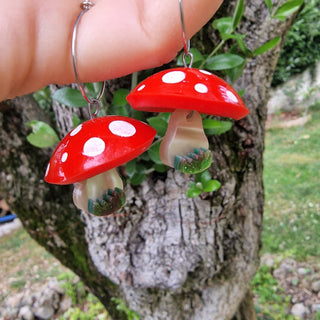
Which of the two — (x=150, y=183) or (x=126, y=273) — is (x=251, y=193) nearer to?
(x=150, y=183)

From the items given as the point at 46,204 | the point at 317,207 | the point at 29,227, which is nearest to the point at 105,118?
the point at 46,204

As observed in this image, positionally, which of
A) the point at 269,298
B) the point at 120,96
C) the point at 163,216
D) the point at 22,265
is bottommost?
the point at 22,265

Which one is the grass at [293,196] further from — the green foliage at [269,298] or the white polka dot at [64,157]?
the white polka dot at [64,157]

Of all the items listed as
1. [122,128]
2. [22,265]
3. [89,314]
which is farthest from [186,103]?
[22,265]

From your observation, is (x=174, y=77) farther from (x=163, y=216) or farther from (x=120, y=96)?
(x=163, y=216)

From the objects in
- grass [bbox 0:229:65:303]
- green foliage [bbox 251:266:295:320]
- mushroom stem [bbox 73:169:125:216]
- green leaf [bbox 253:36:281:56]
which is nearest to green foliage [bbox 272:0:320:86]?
green foliage [bbox 251:266:295:320]

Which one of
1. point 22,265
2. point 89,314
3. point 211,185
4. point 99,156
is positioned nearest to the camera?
point 99,156

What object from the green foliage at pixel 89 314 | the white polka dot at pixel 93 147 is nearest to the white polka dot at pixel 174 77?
the white polka dot at pixel 93 147
